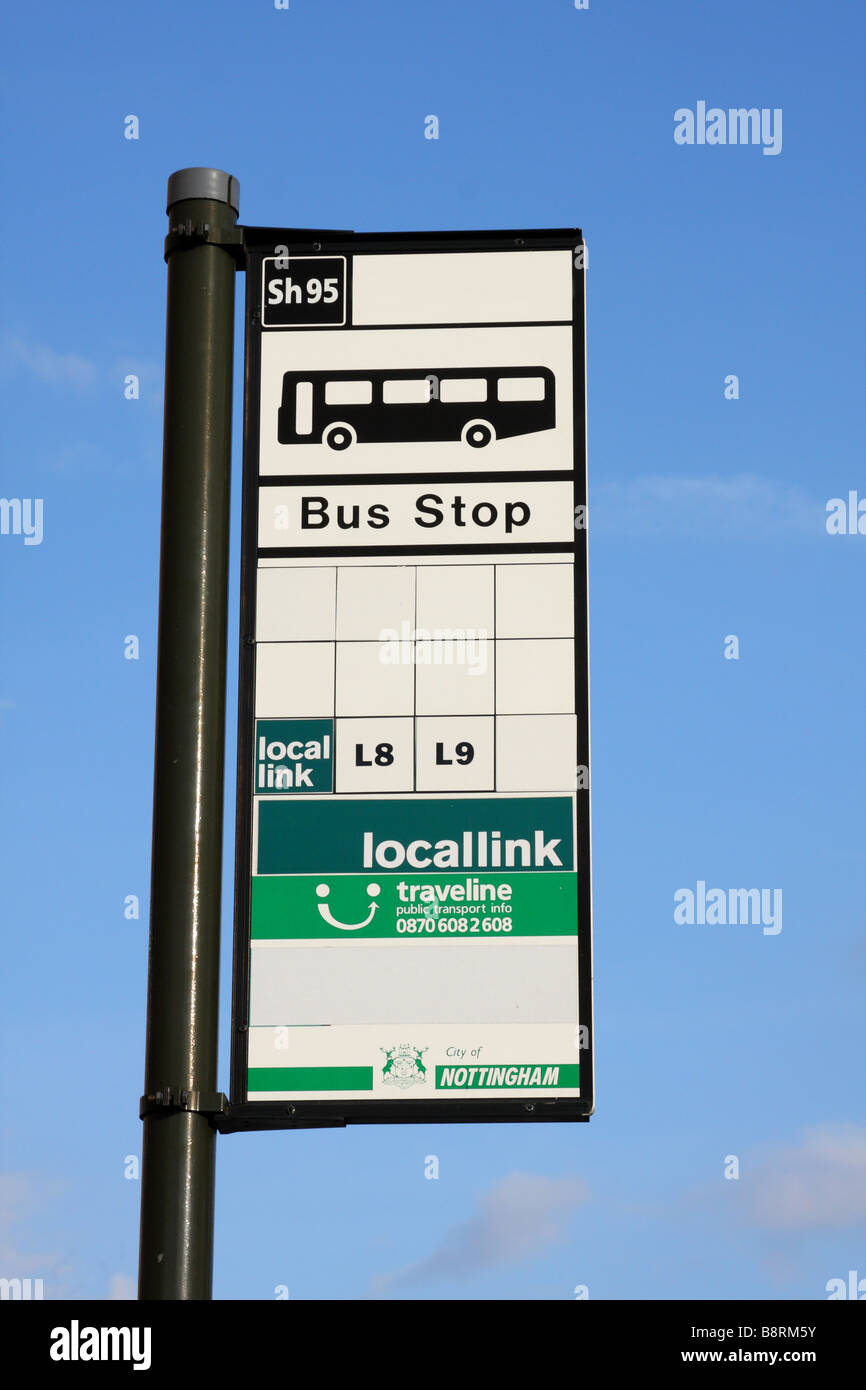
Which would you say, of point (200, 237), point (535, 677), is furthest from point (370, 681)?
point (200, 237)

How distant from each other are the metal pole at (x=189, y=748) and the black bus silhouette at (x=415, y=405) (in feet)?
0.87

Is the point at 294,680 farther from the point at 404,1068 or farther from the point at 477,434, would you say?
the point at 404,1068

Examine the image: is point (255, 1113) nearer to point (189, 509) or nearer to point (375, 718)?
point (375, 718)

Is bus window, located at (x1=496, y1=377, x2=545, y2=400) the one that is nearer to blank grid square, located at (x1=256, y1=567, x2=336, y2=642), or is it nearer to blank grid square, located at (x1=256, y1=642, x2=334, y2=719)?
blank grid square, located at (x1=256, y1=567, x2=336, y2=642)

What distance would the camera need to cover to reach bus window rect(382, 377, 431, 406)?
825 cm

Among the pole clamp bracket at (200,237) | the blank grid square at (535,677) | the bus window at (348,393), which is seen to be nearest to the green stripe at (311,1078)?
the blank grid square at (535,677)

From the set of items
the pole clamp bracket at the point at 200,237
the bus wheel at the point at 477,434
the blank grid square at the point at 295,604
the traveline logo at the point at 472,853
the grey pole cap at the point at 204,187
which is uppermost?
the grey pole cap at the point at 204,187

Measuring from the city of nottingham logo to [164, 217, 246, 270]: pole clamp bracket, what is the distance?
8.87 ft

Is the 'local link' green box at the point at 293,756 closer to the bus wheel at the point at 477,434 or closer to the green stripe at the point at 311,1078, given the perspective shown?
the green stripe at the point at 311,1078

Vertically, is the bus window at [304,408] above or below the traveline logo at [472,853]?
above

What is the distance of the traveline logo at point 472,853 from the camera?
7.84 m
